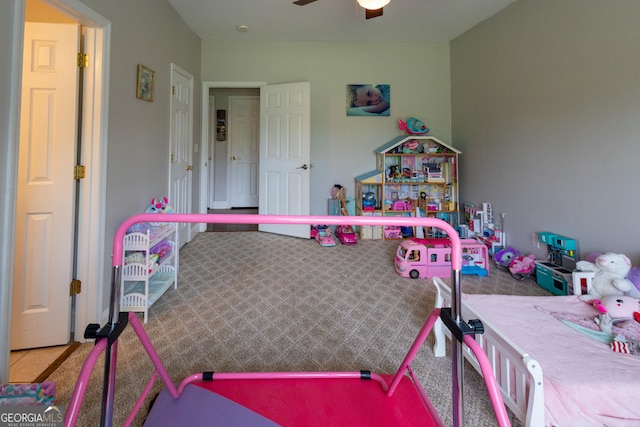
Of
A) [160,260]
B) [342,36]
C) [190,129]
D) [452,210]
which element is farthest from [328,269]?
[342,36]

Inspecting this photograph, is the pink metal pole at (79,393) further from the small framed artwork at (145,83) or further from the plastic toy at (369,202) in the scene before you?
the plastic toy at (369,202)

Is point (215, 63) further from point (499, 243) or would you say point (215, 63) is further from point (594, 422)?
point (594, 422)

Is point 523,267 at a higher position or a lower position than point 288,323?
higher

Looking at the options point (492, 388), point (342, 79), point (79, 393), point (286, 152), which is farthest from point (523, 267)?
point (342, 79)

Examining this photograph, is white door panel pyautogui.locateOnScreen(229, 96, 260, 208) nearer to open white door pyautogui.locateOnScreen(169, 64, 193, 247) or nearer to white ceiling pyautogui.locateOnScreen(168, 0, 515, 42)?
white ceiling pyautogui.locateOnScreen(168, 0, 515, 42)

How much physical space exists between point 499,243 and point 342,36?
11.2ft

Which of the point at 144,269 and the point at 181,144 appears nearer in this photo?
the point at 144,269

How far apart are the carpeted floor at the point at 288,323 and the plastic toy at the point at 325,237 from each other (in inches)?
15.7

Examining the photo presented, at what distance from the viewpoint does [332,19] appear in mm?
3734

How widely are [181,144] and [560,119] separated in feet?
12.8

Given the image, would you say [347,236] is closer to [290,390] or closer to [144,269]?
[144,269]

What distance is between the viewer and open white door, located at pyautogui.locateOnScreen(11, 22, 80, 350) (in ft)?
5.87

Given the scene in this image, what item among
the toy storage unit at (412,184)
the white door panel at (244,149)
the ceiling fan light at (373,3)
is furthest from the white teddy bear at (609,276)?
the white door panel at (244,149)

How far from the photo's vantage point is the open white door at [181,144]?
3375 mm
